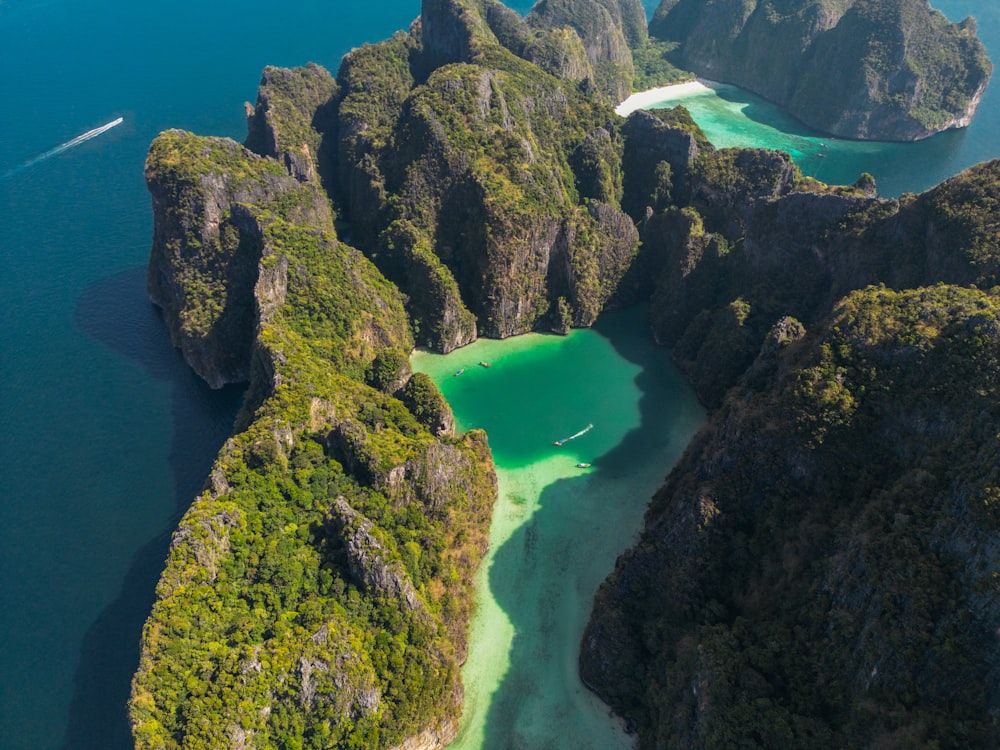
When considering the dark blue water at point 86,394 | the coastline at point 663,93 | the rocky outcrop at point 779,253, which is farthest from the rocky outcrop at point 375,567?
the coastline at point 663,93

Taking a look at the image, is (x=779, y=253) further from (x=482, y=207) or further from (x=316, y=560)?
(x=316, y=560)

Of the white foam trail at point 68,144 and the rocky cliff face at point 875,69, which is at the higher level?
the rocky cliff face at point 875,69

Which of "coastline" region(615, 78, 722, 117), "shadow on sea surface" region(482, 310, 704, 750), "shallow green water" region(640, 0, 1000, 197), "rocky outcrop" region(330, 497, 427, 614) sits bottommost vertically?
"shadow on sea surface" region(482, 310, 704, 750)

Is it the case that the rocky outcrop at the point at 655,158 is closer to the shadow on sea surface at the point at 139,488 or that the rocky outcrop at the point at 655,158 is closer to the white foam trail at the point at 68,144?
the shadow on sea surface at the point at 139,488

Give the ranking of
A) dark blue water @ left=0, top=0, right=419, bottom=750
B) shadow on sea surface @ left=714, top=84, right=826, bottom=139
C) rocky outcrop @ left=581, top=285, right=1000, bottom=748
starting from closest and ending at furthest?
rocky outcrop @ left=581, top=285, right=1000, bottom=748 < dark blue water @ left=0, top=0, right=419, bottom=750 < shadow on sea surface @ left=714, top=84, right=826, bottom=139

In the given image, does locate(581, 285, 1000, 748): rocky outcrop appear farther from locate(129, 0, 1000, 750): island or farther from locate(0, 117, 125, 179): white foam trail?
locate(0, 117, 125, 179): white foam trail

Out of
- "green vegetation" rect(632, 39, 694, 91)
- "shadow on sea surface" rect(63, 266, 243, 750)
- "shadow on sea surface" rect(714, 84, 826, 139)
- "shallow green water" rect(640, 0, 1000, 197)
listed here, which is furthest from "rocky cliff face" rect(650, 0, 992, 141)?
"shadow on sea surface" rect(63, 266, 243, 750)

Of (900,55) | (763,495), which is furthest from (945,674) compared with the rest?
(900,55)

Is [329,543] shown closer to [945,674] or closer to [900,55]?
[945,674]
